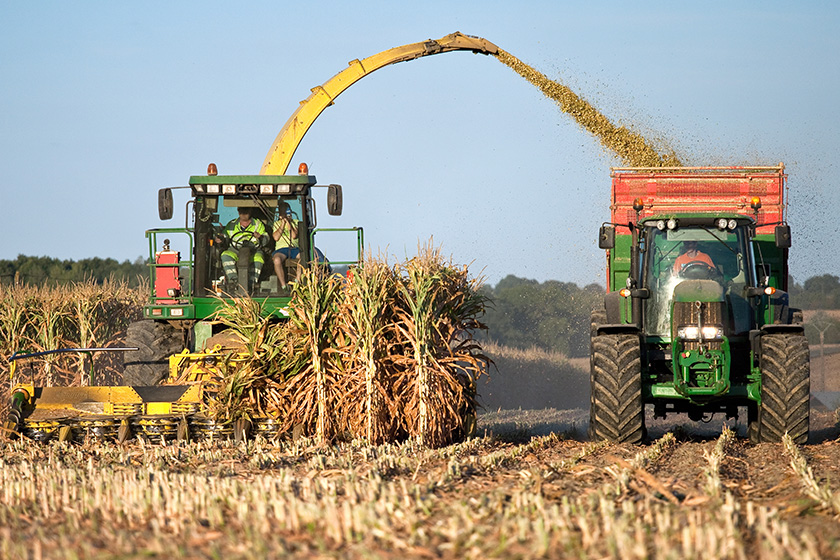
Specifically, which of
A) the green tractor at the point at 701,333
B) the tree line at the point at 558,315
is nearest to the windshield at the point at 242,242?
the green tractor at the point at 701,333

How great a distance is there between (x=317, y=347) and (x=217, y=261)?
225 centimetres

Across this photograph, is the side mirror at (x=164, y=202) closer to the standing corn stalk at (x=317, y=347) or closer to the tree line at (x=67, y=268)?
the standing corn stalk at (x=317, y=347)

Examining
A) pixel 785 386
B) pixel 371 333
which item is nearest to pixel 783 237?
pixel 785 386

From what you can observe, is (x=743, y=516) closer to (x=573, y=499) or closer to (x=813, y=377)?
(x=573, y=499)

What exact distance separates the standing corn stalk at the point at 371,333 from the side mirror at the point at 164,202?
7.69 feet

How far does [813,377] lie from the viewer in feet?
119

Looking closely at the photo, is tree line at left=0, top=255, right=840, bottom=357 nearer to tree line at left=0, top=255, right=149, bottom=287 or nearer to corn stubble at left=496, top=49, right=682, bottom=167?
tree line at left=0, top=255, right=149, bottom=287

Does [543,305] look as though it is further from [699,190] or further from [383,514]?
[383,514]

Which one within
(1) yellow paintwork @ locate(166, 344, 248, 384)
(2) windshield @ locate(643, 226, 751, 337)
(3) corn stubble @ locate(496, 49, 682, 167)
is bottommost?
(1) yellow paintwork @ locate(166, 344, 248, 384)

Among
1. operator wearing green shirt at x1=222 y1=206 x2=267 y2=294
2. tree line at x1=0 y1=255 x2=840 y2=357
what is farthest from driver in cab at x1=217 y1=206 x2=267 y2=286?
tree line at x1=0 y1=255 x2=840 y2=357

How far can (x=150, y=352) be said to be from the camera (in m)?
11.0

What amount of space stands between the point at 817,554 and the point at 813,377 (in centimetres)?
3430

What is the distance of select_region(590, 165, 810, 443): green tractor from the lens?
9.64 m

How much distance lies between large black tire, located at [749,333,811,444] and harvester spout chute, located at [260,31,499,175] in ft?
23.7
